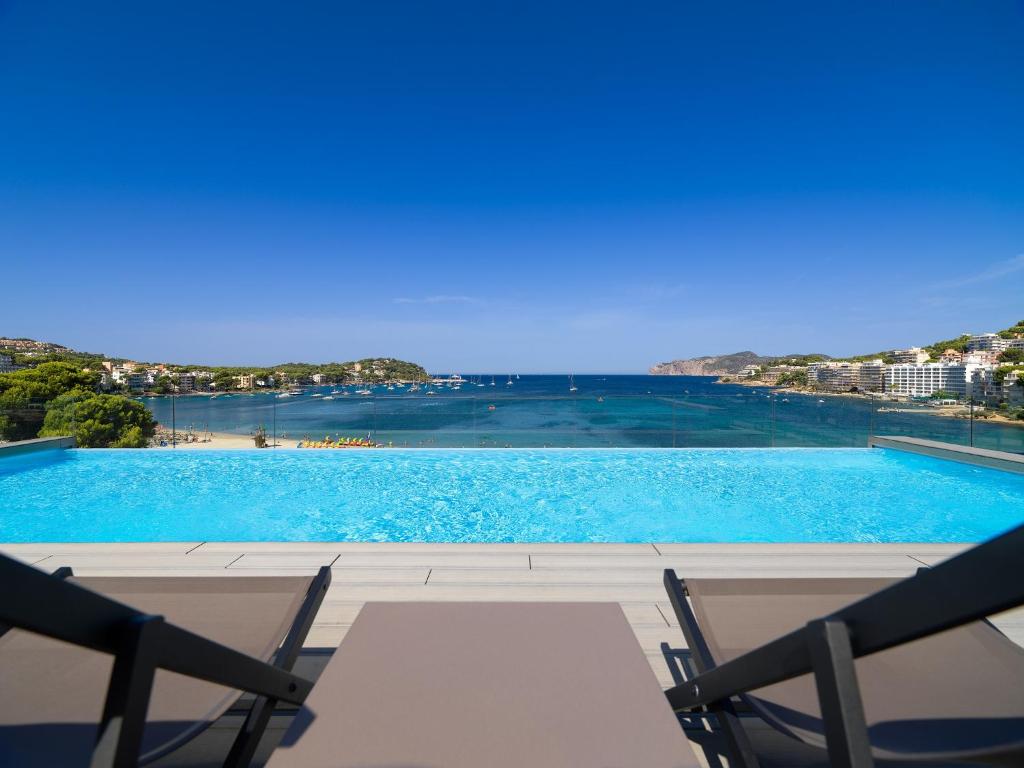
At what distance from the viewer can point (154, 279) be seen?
1881 cm

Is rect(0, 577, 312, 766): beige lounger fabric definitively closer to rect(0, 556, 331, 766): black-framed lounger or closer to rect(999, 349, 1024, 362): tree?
rect(0, 556, 331, 766): black-framed lounger

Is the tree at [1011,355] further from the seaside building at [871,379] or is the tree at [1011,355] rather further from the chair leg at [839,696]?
the chair leg at [839,696]

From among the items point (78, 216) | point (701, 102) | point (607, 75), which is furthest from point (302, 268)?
point (701, 102)

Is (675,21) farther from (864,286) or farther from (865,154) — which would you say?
(864,286)

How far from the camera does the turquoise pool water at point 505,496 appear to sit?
4.89 m

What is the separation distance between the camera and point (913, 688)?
1.06m

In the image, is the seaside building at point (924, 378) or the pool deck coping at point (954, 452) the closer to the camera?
the pool deck coping at point (954, 452)

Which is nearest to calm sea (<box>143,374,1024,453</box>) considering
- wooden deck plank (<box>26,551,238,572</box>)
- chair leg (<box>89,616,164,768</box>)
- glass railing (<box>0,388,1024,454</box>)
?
glass railing (<box>0,388,1024,454</box>)

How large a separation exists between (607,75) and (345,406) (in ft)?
27.0

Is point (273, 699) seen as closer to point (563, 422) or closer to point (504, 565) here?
point (504, 565)

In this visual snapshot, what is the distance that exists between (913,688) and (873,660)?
89 mm

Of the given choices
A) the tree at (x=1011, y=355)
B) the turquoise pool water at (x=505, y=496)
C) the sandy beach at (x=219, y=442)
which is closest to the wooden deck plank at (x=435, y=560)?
the turquoise pool water at (x=505, y=496)

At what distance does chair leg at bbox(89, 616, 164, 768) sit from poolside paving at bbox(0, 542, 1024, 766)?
1.36 m

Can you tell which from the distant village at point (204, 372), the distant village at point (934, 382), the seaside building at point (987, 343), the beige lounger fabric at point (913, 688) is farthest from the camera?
the seaside building at point (987, 343)
